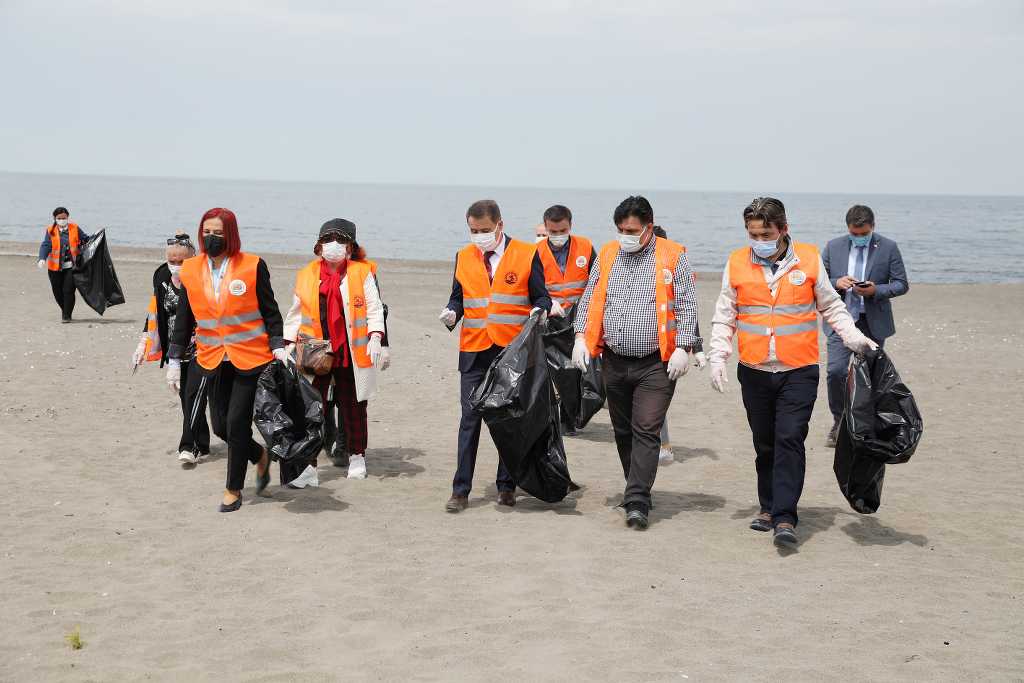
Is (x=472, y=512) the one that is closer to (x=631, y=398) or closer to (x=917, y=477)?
(x=631, y=398)

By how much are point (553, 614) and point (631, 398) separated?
1851 mm

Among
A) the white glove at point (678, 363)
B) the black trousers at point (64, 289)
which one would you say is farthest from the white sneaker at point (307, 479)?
the black trousers at point (64, 289)

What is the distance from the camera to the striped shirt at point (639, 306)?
20.7ft

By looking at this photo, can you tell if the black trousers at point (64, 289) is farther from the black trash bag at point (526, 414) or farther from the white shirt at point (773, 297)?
the white shirt at point (773, 297)

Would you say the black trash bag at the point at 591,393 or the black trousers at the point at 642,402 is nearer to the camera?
the black trousers at the point at 642,402

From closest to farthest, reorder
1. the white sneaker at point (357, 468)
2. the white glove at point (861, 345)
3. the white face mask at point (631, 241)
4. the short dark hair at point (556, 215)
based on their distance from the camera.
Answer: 1. the white glove at point (861, 345)
2. the white face mask at point (631, 241)
3. the white sneaker at point (357, 468)
4. the short dark hair at point (556, 215)

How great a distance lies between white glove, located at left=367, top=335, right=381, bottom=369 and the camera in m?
7.25

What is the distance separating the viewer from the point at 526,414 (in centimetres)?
656

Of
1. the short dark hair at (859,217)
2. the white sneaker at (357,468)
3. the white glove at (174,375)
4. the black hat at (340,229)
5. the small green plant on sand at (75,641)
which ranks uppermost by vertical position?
the short dark hair at (859,217)

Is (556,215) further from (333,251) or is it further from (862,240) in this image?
(862,240)

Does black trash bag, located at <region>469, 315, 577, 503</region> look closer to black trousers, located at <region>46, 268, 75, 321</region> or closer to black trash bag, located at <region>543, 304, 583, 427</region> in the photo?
black trash bag, located at <region>543, 304, 583, 427</region>

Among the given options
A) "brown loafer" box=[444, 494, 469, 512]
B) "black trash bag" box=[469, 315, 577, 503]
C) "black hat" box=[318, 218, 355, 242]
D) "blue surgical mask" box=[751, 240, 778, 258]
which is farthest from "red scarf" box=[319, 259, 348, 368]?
"blue surgical mask" box=[751, 240, 778, 258]

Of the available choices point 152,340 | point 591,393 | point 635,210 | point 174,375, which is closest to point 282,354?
point 174,375

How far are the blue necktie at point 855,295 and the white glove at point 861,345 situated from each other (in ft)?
7.38
